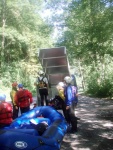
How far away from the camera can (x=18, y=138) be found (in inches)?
201

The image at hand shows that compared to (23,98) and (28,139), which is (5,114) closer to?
(28,139)

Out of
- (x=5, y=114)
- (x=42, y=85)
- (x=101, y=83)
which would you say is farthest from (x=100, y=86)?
(x=5, y=114)

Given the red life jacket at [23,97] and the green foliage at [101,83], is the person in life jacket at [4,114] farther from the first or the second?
the green foliage at [101,83]

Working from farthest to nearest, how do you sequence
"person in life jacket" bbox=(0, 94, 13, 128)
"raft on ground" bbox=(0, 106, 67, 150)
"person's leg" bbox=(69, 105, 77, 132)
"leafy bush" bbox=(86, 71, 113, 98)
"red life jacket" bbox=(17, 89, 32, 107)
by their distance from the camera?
"leafy bush" bbox=(86, 71, 113, 98) → "red life jacket" bbox=(17, 89, 32, 107) → "person's leg" bbox=(69, 105, 77, 132) → "person in life jacket" bbox=(0, 94, 13, 128) → "raft on ground" bbox=(0, 106, 67, 150)

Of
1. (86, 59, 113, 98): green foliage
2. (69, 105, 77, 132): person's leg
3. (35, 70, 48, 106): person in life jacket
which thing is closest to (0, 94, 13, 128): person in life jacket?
(69, 105, 77, 132): person's leg

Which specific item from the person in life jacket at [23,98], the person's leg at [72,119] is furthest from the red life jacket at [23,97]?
the person's leg at [72,119]

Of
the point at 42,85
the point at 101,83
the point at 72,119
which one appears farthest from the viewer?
the point at 101,83

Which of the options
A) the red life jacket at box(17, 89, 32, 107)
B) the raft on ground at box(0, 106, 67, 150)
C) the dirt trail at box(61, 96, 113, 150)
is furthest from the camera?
the red life jacket at box(17, 89, 32, 107)

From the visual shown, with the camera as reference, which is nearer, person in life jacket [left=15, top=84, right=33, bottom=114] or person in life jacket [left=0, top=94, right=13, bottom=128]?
person in life jacket [left=0, top=94, right=13, bottom=128]

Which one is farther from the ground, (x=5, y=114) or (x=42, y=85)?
(x=42, y=85)

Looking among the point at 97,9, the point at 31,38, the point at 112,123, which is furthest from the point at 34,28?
the point at 112,123

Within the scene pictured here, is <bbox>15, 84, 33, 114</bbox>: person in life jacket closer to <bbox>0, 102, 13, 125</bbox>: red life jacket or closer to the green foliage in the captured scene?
<bbox>0, 102, 13, 125</bbox>: red life jacket

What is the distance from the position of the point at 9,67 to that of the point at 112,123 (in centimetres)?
2063

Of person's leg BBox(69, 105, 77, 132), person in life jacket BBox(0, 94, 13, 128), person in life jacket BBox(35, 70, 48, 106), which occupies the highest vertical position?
person in life jacket BBox(35, 70, 48, 106)
